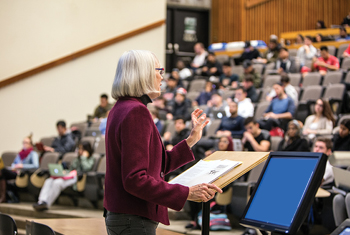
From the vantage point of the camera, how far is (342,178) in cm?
311

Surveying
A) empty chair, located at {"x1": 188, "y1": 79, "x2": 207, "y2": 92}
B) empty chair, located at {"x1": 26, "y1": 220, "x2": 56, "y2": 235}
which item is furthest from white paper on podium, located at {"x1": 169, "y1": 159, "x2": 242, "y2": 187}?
empty chair, located at {"x1": 188, "y1": 79, "x2": 207, "y2": 92}

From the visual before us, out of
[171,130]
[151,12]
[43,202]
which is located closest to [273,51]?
[151,12]

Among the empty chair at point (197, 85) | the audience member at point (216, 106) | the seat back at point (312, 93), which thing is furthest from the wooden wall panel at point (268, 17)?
the audience member at point (216, 106)

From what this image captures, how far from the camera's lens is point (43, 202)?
16.6 ft

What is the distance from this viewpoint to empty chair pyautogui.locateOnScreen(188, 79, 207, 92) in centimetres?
790

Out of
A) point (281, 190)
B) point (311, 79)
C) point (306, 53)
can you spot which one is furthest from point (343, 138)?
point (306, 53)

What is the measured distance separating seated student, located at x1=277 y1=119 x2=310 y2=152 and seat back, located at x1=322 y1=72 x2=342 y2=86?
207 centimetres

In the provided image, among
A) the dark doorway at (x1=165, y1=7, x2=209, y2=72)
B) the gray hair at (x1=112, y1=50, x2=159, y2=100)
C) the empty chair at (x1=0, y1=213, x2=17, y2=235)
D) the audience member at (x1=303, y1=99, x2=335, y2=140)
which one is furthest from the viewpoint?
the dark doorway at (x1=165, y1=7, x2=209, y2=72)

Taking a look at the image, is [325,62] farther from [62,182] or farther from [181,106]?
[62,182]

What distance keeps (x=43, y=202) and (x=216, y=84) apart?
357cm

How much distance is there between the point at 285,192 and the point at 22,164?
201 inches

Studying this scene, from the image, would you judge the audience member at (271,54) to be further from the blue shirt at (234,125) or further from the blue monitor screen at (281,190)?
the blue monitor screen at (281,190)

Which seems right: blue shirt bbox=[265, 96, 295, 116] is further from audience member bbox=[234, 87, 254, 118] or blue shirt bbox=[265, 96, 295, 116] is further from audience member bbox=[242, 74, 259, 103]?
audience member bbox=[242, 74, 259, 103]

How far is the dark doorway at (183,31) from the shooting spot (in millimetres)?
11078
